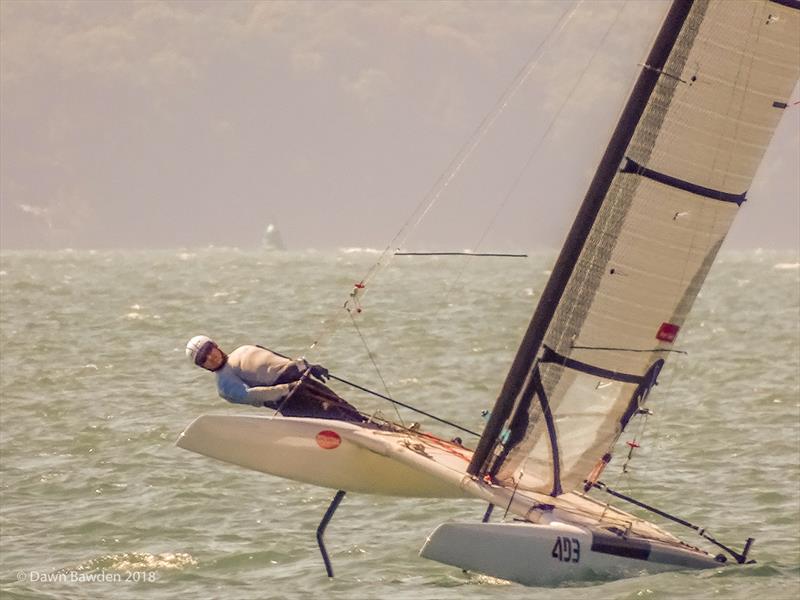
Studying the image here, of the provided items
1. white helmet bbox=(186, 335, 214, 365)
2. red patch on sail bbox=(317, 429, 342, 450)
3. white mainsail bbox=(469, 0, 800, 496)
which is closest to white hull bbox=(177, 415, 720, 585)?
red patch on sail bbox=(317, 429, 342, 450)

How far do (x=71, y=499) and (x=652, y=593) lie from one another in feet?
25.2

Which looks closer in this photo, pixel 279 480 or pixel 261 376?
pixel 261 376

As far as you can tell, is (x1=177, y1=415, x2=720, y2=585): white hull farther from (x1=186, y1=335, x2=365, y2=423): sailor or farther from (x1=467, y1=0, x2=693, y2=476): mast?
(x1=467, y1=0, x2=693, y2=476): mast

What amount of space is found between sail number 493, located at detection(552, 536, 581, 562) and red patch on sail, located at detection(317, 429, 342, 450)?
7.93ft

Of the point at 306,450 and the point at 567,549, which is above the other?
the point at 306,450

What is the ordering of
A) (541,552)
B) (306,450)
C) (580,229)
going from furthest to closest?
(306,450) → (580,229) → (541,552)

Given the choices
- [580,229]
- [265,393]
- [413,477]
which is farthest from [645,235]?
[265,393]

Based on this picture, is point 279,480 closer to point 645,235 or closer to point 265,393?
point 265,393

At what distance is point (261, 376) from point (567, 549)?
3465 mm

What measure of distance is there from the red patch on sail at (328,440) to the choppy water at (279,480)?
1316 millimetres

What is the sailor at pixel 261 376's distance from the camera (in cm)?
1589

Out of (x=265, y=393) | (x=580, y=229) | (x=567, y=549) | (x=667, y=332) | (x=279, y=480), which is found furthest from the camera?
(x=279, y=480)

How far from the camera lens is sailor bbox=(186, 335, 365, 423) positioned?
15891 millimetres

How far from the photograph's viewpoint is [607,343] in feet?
50.8
